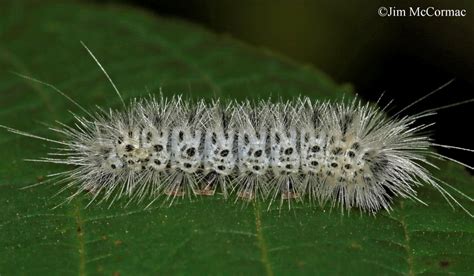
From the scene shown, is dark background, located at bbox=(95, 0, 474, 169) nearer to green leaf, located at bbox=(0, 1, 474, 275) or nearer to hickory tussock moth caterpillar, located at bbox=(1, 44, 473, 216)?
green leaf, located at bbox=(0, 1, 474, 275)

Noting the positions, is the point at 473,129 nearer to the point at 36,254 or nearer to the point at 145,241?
the point at 145,241

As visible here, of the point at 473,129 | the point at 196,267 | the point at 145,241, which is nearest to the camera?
the point at 196,267

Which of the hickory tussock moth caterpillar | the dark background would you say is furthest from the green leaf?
the dark background

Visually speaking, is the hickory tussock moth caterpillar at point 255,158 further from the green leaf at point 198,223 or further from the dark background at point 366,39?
the dark background at point 366,39

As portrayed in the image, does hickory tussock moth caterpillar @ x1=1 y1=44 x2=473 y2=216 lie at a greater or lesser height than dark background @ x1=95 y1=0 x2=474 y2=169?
lesser

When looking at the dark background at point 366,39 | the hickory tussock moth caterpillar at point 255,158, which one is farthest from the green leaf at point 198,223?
the dark background at point 366,39

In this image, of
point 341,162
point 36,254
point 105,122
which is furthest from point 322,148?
point 36,254
